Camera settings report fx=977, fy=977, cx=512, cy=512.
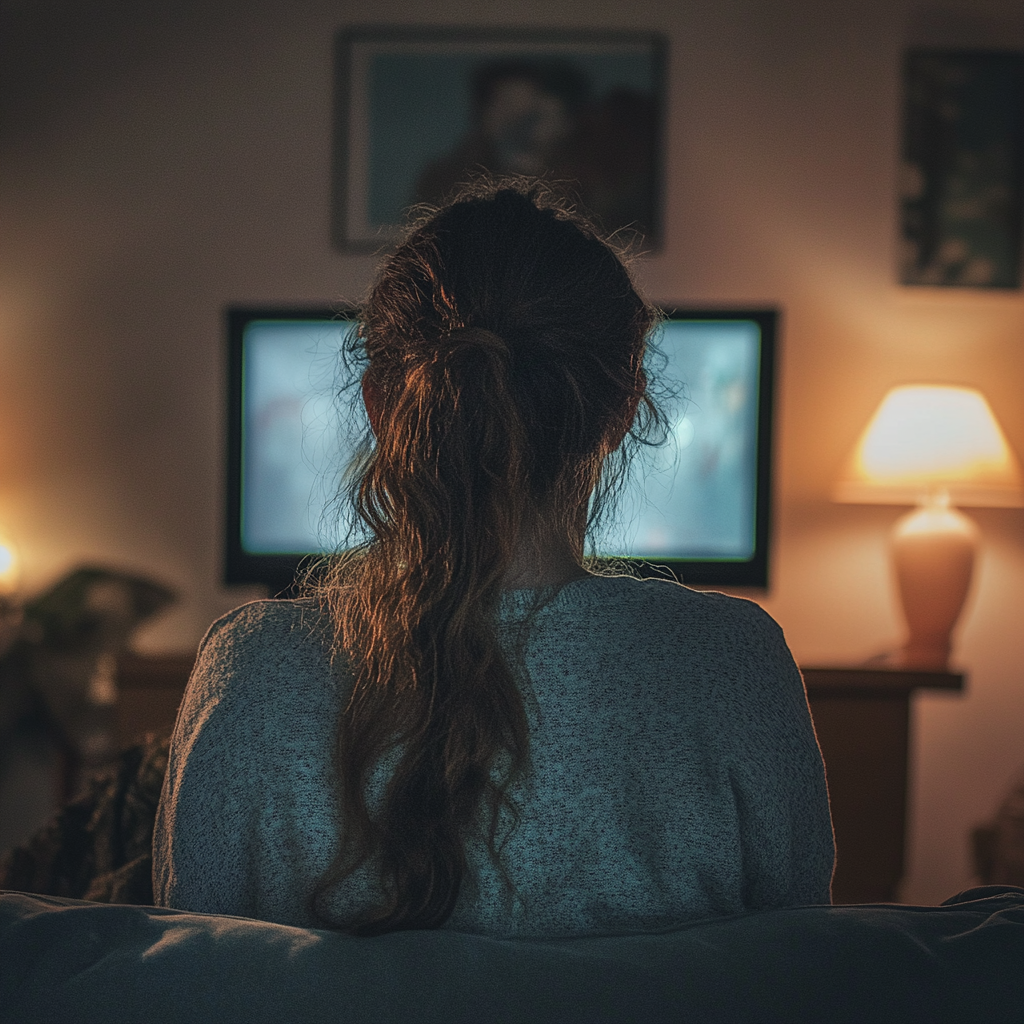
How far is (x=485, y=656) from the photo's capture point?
0.65 meters

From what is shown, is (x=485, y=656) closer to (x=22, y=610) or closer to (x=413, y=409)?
(x=413, y=409)

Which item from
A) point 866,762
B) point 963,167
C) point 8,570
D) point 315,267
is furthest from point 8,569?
point 963,167

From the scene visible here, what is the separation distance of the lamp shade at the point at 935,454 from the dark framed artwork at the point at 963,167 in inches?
20.2

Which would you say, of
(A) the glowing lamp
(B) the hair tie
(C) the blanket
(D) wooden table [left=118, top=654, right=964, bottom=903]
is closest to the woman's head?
(B) the hair tie

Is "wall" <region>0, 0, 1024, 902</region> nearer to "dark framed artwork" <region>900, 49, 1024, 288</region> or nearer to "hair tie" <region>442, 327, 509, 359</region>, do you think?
"dark framed artwork" <region>900, 49, 1024, 288</region>

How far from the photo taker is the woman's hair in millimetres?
Result: 643

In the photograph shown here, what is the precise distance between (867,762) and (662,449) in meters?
0.86

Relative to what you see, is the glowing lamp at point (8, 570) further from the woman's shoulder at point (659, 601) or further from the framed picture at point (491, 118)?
the woman's shoulder at point (659, 601)

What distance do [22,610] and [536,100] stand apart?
1872mm

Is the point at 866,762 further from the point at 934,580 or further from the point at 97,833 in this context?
the point at 97,833

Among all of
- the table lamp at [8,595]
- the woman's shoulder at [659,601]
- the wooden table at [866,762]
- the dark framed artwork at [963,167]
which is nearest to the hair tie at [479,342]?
the woman's shoulder at [659,601]

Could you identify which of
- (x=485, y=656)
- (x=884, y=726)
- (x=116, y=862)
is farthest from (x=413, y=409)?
(x=884, y=726)

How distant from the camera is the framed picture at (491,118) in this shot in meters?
→ 2.57

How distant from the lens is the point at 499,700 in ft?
2.12
